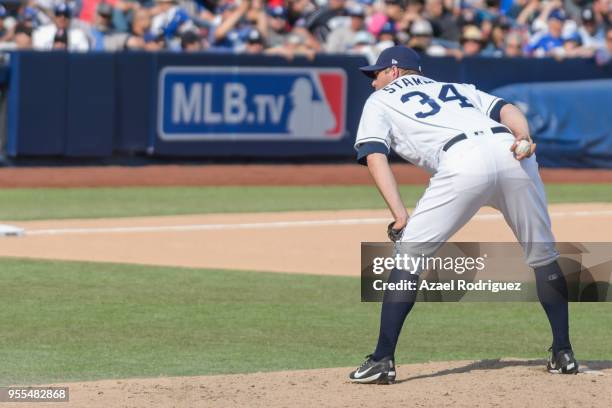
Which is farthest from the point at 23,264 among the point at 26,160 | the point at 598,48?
the point at 598,48

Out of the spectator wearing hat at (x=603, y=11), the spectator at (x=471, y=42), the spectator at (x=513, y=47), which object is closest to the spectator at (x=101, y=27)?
the spectator at (x=471, y=42)

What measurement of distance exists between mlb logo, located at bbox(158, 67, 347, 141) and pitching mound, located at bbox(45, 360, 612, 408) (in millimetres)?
12707

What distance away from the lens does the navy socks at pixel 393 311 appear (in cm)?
670

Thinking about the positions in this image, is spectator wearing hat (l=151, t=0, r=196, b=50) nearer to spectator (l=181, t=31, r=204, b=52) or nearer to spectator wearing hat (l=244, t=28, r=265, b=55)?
spectator (l=181, t=31, r=204, b=52)

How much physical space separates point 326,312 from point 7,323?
2260 millimetres

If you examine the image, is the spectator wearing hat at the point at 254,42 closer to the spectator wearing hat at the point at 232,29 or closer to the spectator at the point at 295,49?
the spectator at the point at 295,49

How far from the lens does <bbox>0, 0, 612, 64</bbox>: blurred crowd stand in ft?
64.0

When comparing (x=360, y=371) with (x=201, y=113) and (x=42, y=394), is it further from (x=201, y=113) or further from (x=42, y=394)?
(x=201, y=113)

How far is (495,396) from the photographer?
21.2ft

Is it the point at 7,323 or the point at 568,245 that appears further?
the point at 568,245

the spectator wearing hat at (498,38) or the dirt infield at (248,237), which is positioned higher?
the spectator wearing hat at (498,38)

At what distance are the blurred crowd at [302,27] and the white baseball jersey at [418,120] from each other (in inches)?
478

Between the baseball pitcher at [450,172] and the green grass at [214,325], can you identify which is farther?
the green grass at [214,325]

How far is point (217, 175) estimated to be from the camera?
63.8ft
